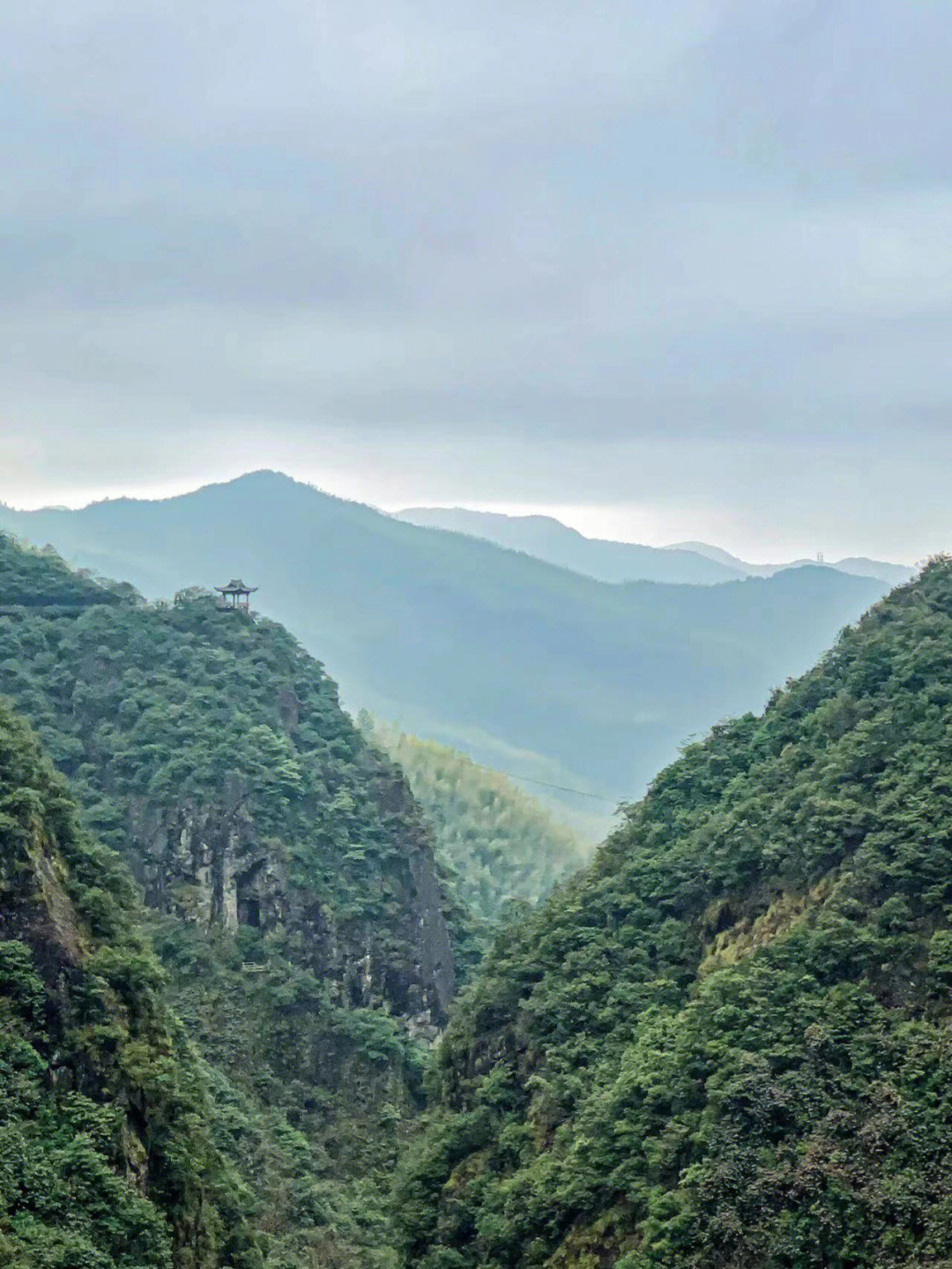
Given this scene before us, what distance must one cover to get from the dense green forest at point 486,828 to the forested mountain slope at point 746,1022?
42954mm

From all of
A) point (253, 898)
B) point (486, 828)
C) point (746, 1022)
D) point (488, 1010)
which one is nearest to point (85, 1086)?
point (488, 1010)

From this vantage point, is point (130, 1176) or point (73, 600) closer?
point (130, 1176)

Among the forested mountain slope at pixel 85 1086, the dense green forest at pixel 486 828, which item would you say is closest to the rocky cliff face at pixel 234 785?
the forested mountain slope at pixel 85 1086

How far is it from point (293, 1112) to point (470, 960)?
13175mm

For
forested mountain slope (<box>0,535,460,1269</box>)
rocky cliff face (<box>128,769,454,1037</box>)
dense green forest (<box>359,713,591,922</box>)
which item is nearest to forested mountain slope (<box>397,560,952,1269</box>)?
forested mountain slope (<box>0,535,460,1269</box>)

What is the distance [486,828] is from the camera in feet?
314

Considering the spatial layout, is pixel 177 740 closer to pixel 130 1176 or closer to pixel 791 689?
pixel 791 689

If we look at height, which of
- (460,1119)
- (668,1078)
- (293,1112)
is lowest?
(293,1112)

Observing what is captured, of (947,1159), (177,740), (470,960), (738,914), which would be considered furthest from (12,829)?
(470,960)

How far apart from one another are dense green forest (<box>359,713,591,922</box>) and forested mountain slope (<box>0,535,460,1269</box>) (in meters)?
23.0

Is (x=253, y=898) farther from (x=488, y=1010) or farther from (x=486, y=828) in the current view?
(x=486, y=828)

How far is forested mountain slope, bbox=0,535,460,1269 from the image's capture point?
1896 inches

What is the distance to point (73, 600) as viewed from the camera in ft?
207

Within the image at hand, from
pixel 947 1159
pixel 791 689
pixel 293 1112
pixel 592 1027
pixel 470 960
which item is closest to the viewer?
pixel 947 1159
